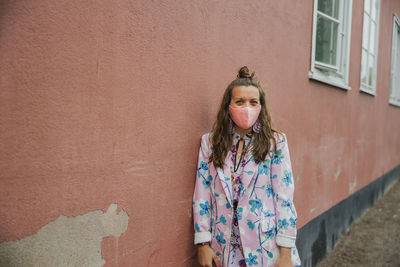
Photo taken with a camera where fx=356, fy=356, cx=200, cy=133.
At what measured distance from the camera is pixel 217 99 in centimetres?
234

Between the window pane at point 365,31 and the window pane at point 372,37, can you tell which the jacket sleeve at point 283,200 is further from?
the window pane at point 372,37

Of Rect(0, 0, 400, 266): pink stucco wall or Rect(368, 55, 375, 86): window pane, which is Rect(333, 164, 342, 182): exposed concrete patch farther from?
Rect(368, 55, 375, 86): window pane

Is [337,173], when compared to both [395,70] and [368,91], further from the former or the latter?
[395,70]

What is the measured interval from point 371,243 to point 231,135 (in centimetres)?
369

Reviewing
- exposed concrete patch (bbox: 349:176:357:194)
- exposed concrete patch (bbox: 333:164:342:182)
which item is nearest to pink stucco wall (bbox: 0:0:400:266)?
exposed concrete patch (bbox: 333:164:342:182)

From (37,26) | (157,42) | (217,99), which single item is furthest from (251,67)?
(37,26)

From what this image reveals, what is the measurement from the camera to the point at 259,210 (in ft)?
6.53

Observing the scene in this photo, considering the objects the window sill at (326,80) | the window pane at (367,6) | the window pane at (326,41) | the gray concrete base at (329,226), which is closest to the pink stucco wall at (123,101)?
the window sill at (326,80)

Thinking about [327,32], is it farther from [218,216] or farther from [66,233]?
[66,233]

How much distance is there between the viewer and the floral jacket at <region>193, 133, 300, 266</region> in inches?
77.8

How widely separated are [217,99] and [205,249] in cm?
94

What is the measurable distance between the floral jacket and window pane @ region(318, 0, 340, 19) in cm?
262

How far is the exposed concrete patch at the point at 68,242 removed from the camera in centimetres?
129

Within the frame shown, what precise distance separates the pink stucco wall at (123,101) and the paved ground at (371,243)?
224 centimetres
